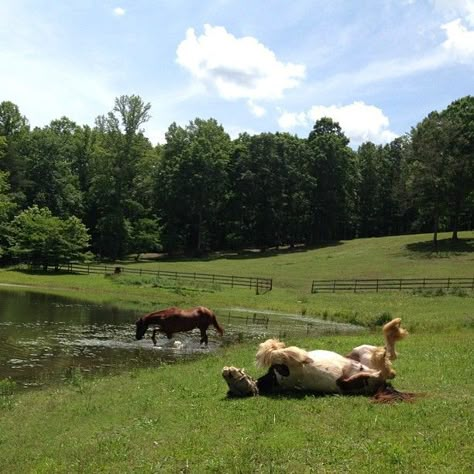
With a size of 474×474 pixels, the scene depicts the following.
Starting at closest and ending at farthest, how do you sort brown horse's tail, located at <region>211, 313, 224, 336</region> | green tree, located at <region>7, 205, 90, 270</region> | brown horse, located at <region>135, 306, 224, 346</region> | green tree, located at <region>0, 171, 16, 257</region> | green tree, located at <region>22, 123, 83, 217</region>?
1. brown horse, located at <region>135, 306, 224, 346</region>
2. brown horse's tail, located at <region>211, 313, 224, 336</region>
3. green tree, located at <region>0, 171, 16, 257</region>
4. green tree, located at <region>7, 205, 90, 270</region>
5. green tree, located at <region>22, 123, 83, 217</region>

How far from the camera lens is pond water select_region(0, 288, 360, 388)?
18.2 metres

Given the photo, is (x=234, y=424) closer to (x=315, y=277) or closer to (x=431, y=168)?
(x=315, y=277)

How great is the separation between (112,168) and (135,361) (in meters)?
70.1

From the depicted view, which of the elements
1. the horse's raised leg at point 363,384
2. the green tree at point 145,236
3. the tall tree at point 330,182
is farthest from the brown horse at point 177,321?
the tall tree at point 330,182

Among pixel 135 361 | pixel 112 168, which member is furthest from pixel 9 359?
pixel 112 168

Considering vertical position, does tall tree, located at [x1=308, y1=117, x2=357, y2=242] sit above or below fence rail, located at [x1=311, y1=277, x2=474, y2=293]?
above

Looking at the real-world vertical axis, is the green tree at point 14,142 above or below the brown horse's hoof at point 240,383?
above

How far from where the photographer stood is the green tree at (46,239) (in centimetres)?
6347

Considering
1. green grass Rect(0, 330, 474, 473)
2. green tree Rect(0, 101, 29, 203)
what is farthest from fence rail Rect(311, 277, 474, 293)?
green tree Rect(0, 101, 29, 203)

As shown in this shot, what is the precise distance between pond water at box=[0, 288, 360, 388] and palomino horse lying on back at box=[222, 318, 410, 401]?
742 centimetres

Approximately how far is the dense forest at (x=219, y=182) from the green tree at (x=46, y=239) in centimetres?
179

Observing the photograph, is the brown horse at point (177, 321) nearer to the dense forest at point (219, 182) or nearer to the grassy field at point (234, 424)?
the grassy field at point (234, 424)

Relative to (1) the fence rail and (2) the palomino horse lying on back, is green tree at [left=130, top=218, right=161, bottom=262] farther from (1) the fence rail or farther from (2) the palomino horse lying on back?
(2) the palomino horse lying on back

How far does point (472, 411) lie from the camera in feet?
27.7
